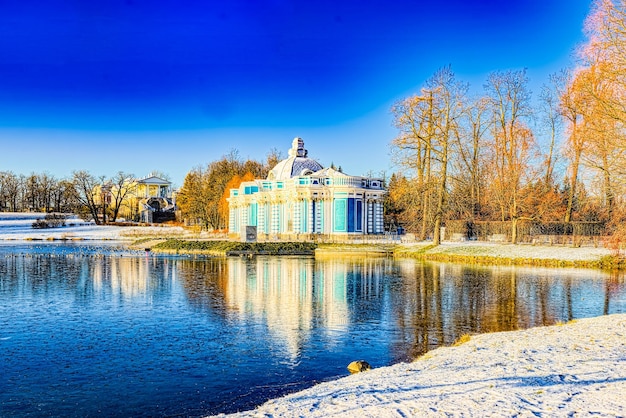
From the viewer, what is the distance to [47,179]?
114 meters

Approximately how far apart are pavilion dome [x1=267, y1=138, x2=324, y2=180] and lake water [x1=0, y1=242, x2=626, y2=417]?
33836 mm

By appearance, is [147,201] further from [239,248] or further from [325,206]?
[239,248]

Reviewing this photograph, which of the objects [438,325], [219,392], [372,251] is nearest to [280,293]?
[438,325]

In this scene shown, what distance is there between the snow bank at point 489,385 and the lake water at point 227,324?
131 cm

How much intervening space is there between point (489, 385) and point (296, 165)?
183 feet

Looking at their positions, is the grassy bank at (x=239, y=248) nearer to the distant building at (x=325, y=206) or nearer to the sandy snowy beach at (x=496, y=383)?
the distant building at (x=325, y=206)

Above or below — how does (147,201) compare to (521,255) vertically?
above

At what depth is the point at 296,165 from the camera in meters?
63.3

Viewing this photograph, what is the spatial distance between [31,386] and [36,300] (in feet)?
34.4

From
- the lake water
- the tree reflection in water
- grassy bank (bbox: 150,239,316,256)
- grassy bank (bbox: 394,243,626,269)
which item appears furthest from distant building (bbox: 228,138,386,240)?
the lake water

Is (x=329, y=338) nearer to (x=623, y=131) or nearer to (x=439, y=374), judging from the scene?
(x=439, y=374)

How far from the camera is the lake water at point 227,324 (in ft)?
31.2

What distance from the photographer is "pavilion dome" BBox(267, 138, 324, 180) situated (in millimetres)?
62719

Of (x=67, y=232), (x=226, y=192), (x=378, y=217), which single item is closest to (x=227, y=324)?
(x=378, y=217)
